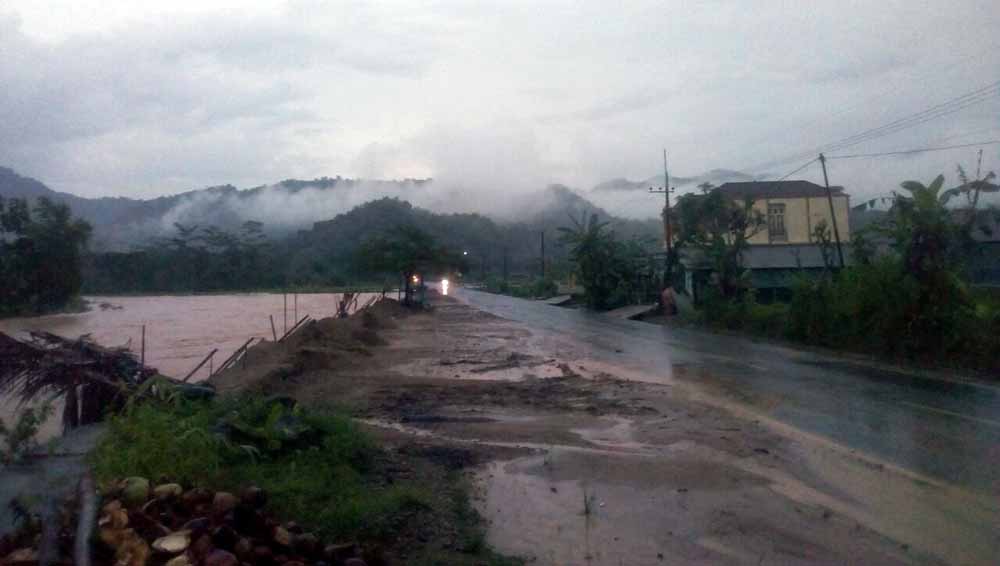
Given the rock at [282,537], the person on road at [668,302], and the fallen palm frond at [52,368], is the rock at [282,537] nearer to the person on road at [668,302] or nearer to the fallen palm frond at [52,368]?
the fallen palm frond at [52,368]

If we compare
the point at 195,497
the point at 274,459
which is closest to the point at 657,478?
the point at 274,459

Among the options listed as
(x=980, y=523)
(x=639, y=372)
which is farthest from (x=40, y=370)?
(x=639, y=372)

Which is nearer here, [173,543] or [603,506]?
[173,543]

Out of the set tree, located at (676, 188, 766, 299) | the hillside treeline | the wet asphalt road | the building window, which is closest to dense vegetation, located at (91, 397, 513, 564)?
the wet asphalt road

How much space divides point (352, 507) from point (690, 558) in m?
2.73

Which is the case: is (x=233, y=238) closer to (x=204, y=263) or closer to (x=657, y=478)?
(x=204, y=263)

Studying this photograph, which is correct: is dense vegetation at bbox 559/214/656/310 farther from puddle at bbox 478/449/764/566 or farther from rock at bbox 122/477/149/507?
rock at bbox 122/477/149/507

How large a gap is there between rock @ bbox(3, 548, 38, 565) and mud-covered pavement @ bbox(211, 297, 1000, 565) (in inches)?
144

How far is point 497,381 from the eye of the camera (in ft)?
66.9

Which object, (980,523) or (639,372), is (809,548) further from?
(639,372)

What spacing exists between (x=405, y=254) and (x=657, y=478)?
44.4 m

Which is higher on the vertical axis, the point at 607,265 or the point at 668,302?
the point at 607,265

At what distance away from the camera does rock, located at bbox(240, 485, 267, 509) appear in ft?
22.5

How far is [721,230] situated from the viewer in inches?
1668
